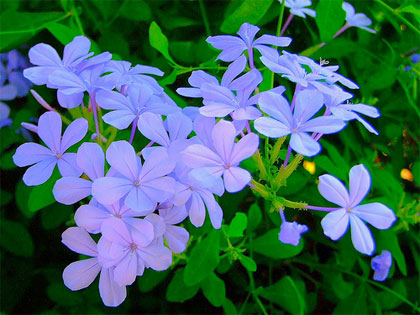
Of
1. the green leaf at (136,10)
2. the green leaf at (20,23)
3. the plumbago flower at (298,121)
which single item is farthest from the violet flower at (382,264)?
the green leaf at (20,23)

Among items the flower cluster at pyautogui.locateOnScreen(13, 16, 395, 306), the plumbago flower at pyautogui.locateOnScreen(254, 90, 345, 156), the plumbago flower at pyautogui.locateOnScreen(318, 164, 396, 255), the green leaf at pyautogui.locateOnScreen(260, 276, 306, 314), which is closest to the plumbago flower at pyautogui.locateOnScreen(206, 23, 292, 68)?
the flower cluster at pyautogui.locateOnScreen(13, 16, 395, 306)

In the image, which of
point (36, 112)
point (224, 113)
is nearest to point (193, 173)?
point (224, 113)

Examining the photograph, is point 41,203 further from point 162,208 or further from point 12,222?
point 12,222

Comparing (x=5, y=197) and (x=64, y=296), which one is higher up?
(x=5, y=197)

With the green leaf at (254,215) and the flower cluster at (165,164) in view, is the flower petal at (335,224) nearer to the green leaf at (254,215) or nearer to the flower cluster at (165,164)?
the flower cluster at (165,164)

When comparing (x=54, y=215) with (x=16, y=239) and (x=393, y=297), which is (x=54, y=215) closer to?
(x=16, y=239)

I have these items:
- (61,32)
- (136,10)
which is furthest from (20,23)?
(136,10)
